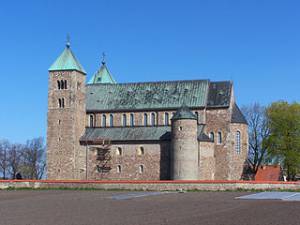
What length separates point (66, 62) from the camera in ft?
273

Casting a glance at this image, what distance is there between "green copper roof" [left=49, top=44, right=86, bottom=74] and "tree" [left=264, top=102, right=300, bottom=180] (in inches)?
1097

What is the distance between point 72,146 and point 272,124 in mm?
27831

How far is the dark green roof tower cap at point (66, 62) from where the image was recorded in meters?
82.8

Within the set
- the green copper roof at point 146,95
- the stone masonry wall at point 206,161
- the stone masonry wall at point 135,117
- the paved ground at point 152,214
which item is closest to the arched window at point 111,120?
the stone masonry wall at point 135,117

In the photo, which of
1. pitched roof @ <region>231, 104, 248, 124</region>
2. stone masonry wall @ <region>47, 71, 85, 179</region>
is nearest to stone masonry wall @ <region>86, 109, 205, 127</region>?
stone masonry wall @ <region>47, 71, 85, 179</region>

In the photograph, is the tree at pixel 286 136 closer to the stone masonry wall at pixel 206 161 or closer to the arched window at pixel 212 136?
the arched window at pixel 212 136

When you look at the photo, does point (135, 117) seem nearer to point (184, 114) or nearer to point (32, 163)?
point (184, 114)

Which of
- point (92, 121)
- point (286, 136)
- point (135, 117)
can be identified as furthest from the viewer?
point (92, 121)

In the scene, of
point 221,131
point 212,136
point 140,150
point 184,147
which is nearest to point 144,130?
point 140,150

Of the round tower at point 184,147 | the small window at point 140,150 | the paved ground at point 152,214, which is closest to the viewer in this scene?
the paved ground at point 152,214

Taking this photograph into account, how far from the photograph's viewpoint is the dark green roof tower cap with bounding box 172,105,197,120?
76188 millimetres

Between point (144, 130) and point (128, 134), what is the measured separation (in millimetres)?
2208

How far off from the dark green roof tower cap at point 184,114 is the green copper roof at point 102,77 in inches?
997

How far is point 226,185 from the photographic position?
62469 mm
